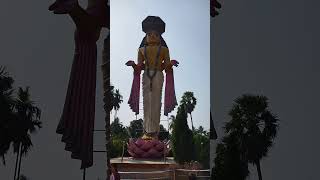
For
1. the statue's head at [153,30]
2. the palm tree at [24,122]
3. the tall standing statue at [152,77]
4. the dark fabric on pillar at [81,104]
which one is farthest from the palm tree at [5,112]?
the statue's head at [153,30]

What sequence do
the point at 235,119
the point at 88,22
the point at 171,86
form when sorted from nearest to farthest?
1. the point at 171,86
2. the point at 88,22
3. the point at 235,119

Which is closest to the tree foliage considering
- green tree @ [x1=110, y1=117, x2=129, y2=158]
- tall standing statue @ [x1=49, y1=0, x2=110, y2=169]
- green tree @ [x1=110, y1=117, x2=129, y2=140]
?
tall standing statue @ [x1=49, y1=0, x2=110, y2=169]

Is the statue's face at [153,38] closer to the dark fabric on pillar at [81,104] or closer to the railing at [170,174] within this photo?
the dark fabric on pillar at [81,104]

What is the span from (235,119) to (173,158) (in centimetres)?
594

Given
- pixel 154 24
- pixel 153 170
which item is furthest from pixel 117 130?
pixel 154 24

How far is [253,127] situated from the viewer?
56.6 feet

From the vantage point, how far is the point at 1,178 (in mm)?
18266

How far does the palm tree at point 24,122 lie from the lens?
1759 centimetres

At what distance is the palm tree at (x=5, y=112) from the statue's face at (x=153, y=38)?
5998mm

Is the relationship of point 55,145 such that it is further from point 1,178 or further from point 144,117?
point 144,117

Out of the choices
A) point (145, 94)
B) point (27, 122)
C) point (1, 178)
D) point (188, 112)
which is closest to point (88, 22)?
point (145, 94)

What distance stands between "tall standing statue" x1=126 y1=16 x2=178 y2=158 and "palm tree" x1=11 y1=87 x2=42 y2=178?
583 centimetres

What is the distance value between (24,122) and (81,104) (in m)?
4.38

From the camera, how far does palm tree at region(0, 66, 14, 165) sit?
16.8 m
